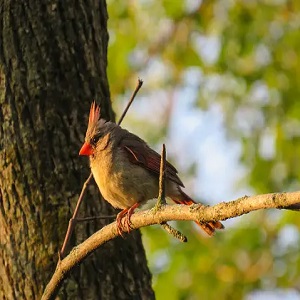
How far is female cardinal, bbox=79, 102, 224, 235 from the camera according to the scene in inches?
160

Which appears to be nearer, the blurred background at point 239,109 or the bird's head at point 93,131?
the bird's head at point 93,131

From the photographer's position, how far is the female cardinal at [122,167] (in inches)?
160

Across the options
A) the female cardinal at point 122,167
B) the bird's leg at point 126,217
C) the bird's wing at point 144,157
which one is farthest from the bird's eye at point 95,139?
the bird's leg at point 126,217

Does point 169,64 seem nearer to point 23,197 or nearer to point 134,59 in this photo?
point 134,59

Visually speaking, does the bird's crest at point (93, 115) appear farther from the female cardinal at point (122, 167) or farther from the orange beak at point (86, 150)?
the orange beak at point (86, 150)

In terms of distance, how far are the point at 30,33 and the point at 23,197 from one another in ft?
Result: 2.53

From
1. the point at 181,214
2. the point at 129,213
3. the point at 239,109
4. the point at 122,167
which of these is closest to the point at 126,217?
the point at 129,213

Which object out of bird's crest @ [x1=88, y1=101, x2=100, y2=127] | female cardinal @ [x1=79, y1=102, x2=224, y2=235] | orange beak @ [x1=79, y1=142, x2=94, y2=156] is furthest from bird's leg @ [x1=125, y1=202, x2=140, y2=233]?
bird's crest @ [x1=88, y1=101, x2=100, y2=127]

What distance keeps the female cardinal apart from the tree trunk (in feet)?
0.30

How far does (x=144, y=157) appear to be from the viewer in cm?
427

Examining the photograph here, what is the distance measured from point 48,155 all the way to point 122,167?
42cm

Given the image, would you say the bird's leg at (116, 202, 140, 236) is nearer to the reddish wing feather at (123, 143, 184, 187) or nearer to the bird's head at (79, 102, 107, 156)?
the reddish wing feather at (123, 143, 184, 187)

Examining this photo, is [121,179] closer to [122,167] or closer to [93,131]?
[122,167]

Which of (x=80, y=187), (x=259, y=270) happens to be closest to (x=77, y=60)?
(x=80, y=187)
